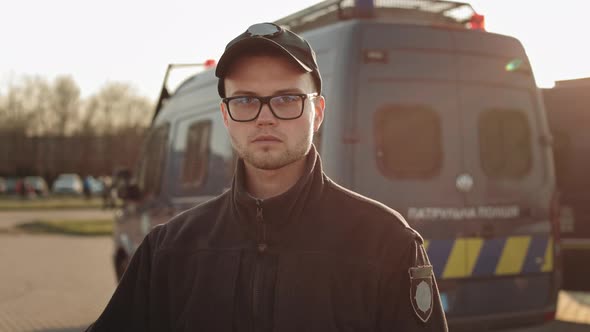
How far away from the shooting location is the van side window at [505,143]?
16.4 feet

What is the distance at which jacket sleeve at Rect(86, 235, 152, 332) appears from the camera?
6.64ft

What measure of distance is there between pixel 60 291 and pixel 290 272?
900 cm

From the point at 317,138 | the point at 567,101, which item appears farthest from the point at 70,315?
the point at 567,101

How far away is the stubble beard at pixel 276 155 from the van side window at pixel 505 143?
3.21 m

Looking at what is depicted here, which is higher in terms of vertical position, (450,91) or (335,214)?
(450,91)

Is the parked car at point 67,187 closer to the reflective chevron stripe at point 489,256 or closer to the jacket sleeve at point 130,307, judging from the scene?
the reflective chevron stripe at point 489,256

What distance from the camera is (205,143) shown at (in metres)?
6.36

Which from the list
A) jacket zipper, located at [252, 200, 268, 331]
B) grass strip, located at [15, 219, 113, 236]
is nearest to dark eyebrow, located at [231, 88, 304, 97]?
jacket zipper, located at [252, 200, 268, 331]

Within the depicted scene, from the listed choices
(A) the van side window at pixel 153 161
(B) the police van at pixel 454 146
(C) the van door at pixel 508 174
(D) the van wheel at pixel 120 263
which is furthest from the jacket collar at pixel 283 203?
(D) the van wheel at pixel 120 263

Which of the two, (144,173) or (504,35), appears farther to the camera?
(144,173)

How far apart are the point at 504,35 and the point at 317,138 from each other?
151cm

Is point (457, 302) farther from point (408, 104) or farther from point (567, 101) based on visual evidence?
A: point (567, 101)

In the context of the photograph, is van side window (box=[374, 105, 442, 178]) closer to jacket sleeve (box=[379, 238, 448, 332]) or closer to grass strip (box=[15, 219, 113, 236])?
jacket sleeve (box=[379, 238, 448, 332])

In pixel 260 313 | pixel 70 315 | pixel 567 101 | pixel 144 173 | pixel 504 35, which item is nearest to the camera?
pixel 260 313
